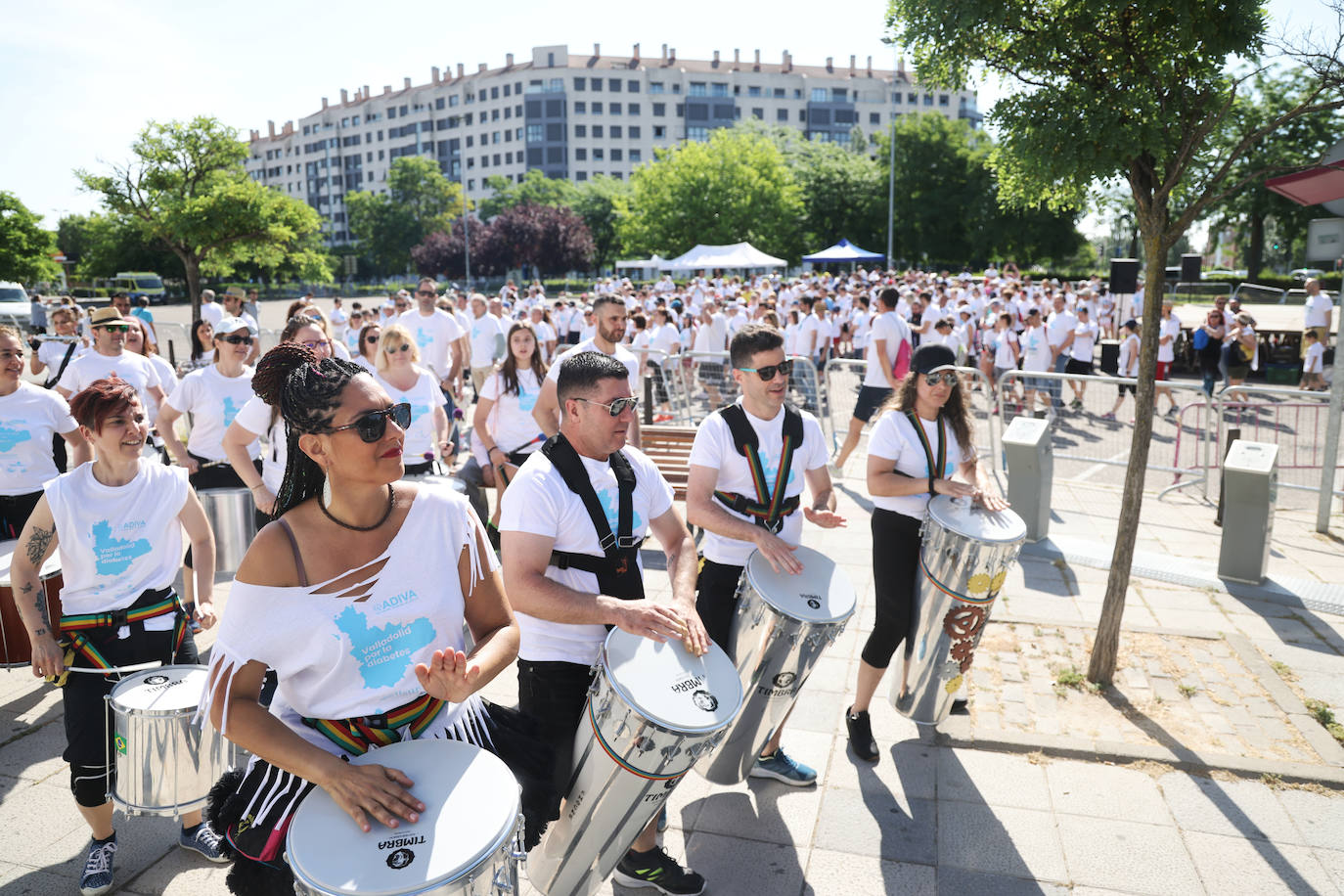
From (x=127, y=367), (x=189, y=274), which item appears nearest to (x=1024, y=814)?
(x=127, y=367)

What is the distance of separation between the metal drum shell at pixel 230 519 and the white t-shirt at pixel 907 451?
Answer: 13.3 feet

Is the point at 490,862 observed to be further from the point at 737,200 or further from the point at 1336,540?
the point at 737,200

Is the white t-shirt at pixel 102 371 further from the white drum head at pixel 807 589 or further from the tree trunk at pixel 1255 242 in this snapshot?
the tree trunk at pixel 1255 242

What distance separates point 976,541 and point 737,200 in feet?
169

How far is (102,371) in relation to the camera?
21.7 ft

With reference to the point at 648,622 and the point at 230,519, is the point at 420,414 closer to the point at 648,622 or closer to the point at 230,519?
the point at 230,519

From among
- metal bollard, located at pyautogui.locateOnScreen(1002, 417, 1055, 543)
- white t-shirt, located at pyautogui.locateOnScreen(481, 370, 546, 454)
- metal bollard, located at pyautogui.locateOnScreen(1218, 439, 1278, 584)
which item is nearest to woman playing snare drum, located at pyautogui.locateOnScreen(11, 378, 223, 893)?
white t-shirt, located at pyautogui.locateOnScreen(481, 370, 546, 454)

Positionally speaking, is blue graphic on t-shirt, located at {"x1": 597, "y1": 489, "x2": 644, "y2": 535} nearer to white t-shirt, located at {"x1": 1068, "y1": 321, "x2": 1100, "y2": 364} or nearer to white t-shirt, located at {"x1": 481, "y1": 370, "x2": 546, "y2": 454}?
white t-shirt, located at {"x1": 481, "y1": 370, "x2": 546, "y2": 454}

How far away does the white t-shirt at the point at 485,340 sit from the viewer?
13.0 meters

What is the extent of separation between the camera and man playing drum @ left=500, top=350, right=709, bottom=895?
289 cm

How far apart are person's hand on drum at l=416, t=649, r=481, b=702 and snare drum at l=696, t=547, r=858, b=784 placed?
5.19ft

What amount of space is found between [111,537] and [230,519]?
7.71 feet

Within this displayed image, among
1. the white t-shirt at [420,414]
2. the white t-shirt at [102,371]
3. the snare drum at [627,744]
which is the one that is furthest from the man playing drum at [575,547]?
the white t-shirt at [102,371]

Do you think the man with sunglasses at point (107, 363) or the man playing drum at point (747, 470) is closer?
the man playing drum at point (747, 470)
